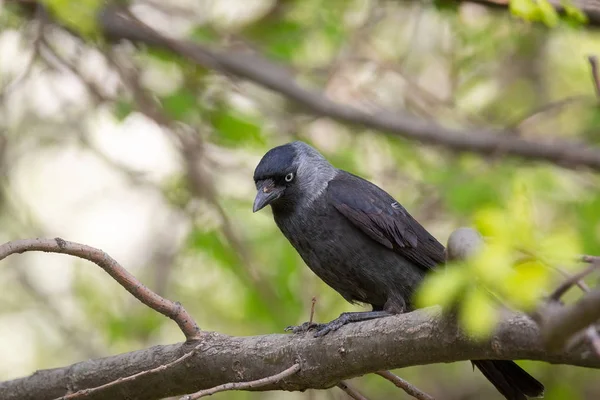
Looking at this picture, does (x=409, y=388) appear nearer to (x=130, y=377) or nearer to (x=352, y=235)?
(x=352, y=235)

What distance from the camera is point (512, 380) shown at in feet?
13.5

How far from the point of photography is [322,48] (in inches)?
378

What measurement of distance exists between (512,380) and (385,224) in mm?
1111

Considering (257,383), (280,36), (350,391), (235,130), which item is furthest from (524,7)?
(280,36)

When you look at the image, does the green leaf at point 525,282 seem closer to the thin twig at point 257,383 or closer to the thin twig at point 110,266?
the thin twig at point 257,383

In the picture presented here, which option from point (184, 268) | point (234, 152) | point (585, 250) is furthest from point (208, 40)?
point (585, 250)

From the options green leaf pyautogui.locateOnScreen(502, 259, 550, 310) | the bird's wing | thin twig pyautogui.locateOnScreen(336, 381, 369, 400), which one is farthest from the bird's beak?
green leaf pyautogui.locateOnScreen(502, 259, 550, 310)

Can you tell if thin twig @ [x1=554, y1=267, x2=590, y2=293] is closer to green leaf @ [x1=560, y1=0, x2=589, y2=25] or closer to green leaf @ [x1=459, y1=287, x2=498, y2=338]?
green leaf @ [x1=459, y1=287, x2=498, y2=338]

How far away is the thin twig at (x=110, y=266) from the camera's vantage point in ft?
10.8

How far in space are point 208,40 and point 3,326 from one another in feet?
15.1

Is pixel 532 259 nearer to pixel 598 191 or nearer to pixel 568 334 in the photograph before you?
pixel 568 334

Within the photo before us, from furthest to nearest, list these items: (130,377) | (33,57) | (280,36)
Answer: (280,36) < (33,57) < (130,377)

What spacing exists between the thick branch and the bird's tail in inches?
37.9

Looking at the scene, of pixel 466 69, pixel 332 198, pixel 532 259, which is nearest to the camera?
pixel 532 259
